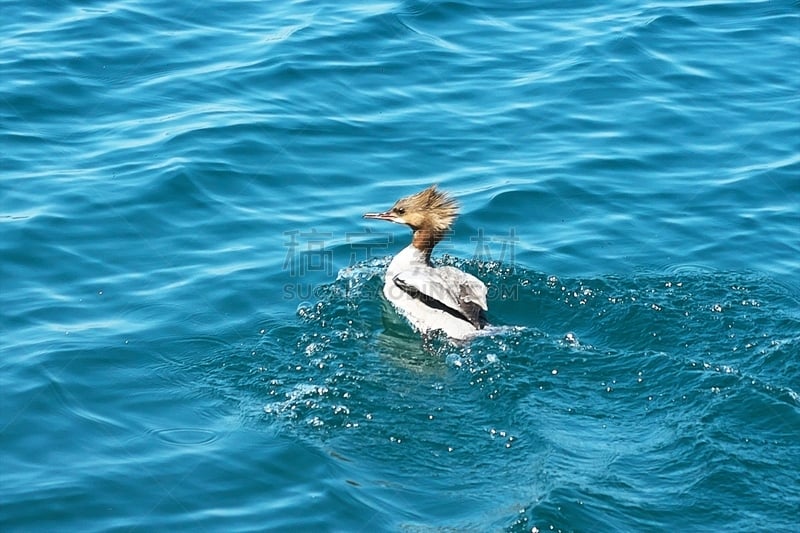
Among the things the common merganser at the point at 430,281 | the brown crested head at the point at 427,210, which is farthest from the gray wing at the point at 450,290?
the brown crested head at the point at 427,210

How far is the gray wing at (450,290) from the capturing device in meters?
10.7

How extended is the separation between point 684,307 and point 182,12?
1074 centimetres

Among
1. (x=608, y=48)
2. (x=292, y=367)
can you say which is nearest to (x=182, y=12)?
(x=608, y=48)

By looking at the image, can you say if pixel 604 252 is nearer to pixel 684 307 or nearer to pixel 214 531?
pixel 684 307

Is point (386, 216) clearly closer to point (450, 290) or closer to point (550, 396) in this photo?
point (450, 290)

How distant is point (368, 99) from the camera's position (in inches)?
609

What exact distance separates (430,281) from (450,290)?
11.5 inches

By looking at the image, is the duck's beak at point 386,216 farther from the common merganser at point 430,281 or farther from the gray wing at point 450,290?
the gray wing at point 450,290

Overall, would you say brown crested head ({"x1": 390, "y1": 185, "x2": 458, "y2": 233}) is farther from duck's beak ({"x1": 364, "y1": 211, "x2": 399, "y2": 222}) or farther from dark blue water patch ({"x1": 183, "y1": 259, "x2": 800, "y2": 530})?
dark blue water patch ({"x1": 183, "y1": 259, "x2": 800, "y2": 530})

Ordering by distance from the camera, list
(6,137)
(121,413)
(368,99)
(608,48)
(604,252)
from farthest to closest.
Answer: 1. (608,48)
2. (368,99)
3. (6,137)
4. (604,252)
5. (121,413)

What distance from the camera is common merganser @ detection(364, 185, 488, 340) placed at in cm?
1072

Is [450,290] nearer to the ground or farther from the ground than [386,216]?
nearer to the ground

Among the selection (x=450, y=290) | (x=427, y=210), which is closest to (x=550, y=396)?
(x=450, y=290)

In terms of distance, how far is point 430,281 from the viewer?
36.3ft
